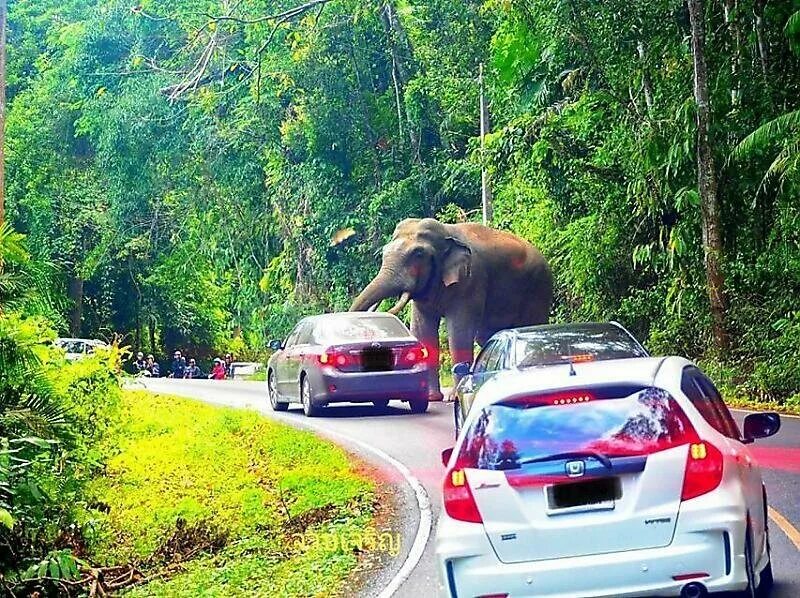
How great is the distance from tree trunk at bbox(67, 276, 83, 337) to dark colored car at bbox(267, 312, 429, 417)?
105 ft

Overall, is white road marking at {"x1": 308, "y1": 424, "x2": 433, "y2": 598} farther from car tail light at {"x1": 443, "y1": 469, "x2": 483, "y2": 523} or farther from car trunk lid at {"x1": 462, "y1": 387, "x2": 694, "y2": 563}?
car trunk lid at {"x1": 462, "y1": 387, "x2": 694, "y2": 563}

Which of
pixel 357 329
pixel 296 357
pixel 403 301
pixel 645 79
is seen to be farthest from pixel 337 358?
pixel 645 79

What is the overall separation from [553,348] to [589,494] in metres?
6.13

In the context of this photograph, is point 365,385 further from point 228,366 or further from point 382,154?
point 228,366

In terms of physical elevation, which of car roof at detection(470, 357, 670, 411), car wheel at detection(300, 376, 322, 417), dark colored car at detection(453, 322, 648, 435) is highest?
car roof at detection(470, 357, 670, 411)

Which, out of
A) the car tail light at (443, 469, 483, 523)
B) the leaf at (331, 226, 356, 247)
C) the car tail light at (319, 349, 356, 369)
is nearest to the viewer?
the car tail light at (443, 469, 483, 523)

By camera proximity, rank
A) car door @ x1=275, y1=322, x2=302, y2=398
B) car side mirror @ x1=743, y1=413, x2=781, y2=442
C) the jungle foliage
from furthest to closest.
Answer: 1. the jungle foliage
2. car door @ x1=275, y1=322, x2=302, y2=398
3. car side mirror @ x1=743, y1=413, x2=781, y2=442

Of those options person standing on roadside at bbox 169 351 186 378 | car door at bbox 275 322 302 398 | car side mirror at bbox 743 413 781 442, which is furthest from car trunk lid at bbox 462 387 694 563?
person standing on roadside at bbox 169 351 186 378

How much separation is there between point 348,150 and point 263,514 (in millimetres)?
30571

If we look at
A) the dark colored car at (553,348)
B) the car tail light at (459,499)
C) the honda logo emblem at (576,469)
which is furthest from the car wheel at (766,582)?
the dark colored car at (553,348)

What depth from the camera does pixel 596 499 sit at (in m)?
6.81

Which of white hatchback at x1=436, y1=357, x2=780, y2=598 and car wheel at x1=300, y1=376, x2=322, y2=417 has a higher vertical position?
white hatchback at x1=436, y1=357, x2=780, y2=598

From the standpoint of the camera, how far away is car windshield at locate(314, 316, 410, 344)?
67.0 ft

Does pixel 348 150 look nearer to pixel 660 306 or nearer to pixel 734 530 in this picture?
pixel 660 306
